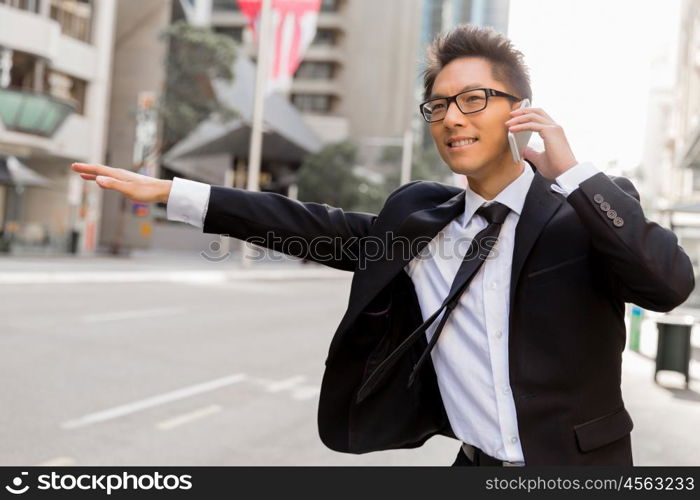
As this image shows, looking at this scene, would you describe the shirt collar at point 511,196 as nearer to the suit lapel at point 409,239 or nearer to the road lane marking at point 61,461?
the suit lapel at point 409,239

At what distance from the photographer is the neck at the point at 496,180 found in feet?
6.71

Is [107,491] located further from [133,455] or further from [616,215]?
[133,455]

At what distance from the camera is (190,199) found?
2.14 metres

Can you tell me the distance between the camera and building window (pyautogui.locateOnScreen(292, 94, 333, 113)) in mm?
77125

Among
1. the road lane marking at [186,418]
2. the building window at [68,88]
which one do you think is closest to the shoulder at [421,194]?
the road lane marking at [186,418]

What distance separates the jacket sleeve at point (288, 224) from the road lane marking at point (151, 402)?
434cm

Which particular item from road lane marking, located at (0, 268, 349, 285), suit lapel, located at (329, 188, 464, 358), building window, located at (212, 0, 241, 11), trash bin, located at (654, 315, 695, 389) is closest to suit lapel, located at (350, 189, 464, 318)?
suit lapel, located at (329, 188, 464, 358)

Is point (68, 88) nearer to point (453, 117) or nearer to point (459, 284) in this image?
point (453, 117)

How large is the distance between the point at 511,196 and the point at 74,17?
3752 cm

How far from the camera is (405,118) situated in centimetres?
9419

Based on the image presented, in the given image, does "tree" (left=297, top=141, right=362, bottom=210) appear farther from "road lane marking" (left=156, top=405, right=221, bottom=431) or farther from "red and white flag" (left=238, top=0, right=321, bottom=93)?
"road lane marking" (left=156, top=405, right=221, bottom=431)

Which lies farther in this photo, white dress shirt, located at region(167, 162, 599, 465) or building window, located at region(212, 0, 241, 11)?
building window, located at region(212, 0, 241, 11)

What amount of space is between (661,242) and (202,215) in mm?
1155

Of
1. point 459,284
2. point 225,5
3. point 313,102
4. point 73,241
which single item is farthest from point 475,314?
point 313,102
